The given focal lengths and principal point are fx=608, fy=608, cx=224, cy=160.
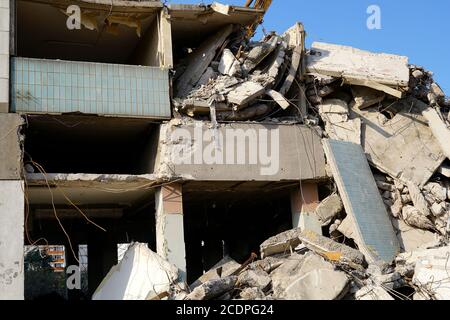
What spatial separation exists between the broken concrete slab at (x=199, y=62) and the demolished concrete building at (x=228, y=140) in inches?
1.3

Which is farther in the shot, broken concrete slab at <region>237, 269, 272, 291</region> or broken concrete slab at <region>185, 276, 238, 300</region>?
broken concrete slab at <region>237, 269, 272, 291</region>

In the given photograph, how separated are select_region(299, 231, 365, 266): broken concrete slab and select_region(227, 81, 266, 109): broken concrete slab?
9.06ft

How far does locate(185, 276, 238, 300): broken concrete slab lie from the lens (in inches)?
355

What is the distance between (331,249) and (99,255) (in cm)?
820

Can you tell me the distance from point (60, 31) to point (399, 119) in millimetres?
7497

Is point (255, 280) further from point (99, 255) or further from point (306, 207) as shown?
point (99, 255)

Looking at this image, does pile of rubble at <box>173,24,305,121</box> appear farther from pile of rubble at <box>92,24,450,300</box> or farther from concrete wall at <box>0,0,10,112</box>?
concrete wall at <box>0,0,10,112</box>

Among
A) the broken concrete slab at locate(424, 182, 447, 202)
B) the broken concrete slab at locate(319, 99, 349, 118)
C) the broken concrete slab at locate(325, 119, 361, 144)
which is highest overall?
the broken concrete slab at locate(319, 99, 349, 118)

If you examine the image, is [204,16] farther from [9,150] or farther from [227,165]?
[9,150]

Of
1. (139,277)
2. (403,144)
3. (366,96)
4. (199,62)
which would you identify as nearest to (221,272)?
(139,277)

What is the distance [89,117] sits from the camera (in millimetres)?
11344

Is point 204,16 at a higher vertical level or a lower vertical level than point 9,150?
higher

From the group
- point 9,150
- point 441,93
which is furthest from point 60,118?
point 441,93

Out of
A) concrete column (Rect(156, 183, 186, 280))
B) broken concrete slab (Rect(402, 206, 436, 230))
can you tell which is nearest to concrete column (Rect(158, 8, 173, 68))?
concrete column (Rect(156, 183, 186, 280))
